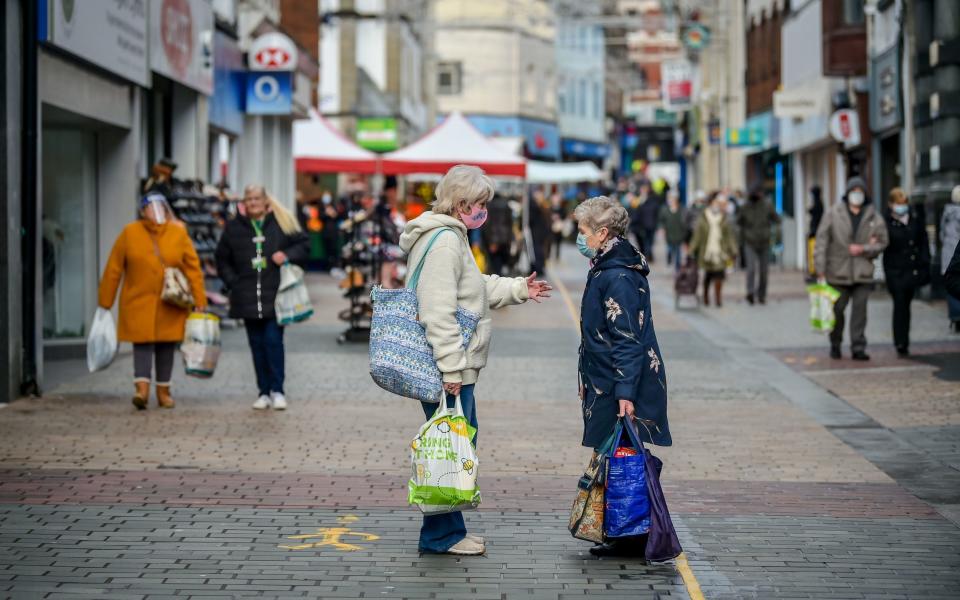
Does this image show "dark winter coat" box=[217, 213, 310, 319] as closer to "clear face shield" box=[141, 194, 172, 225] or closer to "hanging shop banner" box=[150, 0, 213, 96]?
"clear face shield" box=[141, 194, 172, 225]

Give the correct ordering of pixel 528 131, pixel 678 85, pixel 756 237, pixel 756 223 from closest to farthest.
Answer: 1. pixel 756 237
2. pixel 756 223
3. pixel 678 85
4. pixel 528 131

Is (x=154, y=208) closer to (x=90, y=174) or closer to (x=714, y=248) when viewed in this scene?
(x=90, y=174)

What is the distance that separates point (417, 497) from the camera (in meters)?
6.96

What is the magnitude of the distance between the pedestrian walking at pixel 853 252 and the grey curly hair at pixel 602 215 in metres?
9.19

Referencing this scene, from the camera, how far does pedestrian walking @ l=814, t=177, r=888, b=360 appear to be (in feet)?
52.4

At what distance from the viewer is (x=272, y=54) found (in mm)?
25812

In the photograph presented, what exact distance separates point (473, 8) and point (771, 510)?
6516cm

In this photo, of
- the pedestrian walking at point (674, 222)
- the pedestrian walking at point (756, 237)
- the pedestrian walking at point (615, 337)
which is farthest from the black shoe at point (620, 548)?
the pedestrian walking at point (674, 222)

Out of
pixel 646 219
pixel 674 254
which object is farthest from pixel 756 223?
pixel 646 219

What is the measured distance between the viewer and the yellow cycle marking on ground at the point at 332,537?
7414 mm

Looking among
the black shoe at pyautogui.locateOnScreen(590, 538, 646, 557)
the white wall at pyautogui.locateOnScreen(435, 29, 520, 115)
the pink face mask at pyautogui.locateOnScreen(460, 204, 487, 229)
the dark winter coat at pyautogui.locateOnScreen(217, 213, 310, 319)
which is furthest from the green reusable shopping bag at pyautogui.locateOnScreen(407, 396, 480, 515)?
the white wall at pyautogui.locateOnScreen(435, 29, 520, 115)

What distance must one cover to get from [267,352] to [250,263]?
2.28ft

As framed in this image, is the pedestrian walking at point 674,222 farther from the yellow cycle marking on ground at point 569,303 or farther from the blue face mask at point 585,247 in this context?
the blue face mask at point 585,247

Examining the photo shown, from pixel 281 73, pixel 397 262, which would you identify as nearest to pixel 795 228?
pixel 281 73
